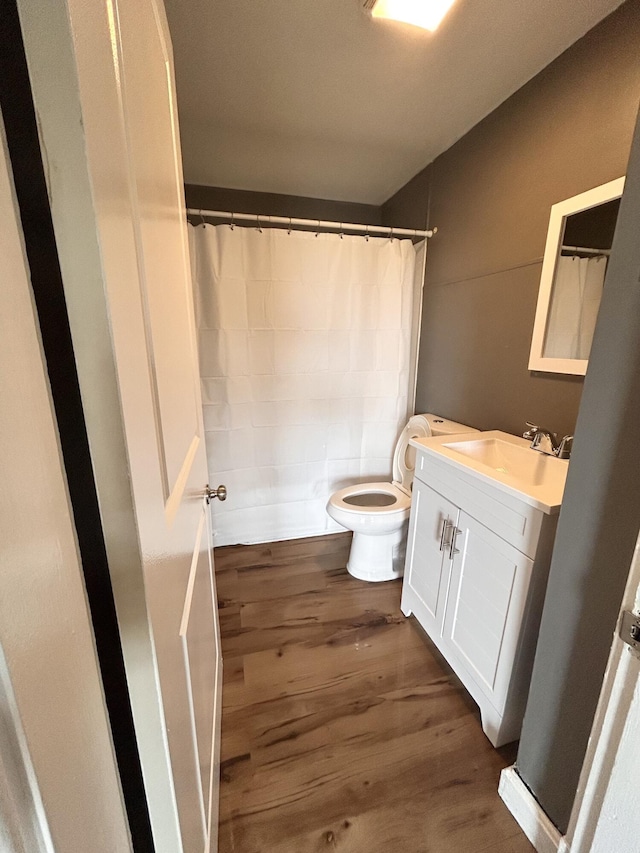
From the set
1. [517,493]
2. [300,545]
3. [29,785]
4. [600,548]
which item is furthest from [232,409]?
[29,785]

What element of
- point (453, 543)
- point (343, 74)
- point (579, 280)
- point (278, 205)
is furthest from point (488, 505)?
point (278, 205)

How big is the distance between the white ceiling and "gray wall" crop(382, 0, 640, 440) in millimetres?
110

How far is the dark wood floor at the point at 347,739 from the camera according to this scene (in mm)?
1034

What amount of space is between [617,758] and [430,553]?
0.93m

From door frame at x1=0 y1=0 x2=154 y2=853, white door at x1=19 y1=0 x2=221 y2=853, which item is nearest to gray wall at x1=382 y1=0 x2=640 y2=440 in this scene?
white door at x1=19 y1=0 x2=221 y2=853

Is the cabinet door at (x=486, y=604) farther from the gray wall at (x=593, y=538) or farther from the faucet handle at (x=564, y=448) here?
the faucet handle at (x=564, y=448)

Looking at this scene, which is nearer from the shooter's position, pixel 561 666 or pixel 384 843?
pixel 561 666

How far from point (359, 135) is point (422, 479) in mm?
1794

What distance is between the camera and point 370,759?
1.20m

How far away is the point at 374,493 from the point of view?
7.37ft

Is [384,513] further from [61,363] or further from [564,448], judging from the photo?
[61,363]

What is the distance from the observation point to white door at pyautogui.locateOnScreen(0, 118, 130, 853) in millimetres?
262

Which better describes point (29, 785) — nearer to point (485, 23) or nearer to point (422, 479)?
point (422, 479)

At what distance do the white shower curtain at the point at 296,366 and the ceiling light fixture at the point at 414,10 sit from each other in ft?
3.06
